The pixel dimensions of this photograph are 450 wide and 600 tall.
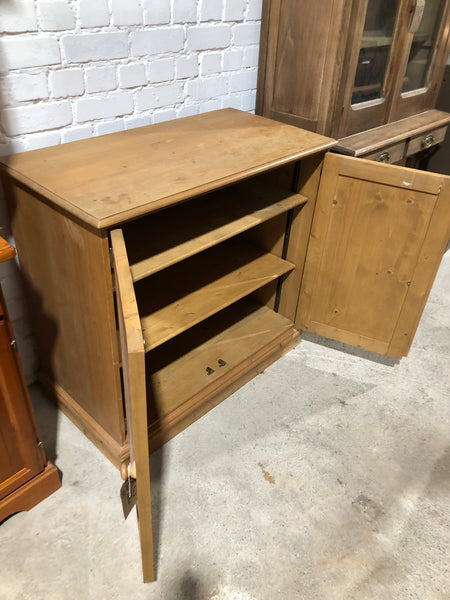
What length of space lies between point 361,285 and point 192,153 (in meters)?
0.80

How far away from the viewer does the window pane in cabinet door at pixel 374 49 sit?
1.66m

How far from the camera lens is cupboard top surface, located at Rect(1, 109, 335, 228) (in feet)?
3.57

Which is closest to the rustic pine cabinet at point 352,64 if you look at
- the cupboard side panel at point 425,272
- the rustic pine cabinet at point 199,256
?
the rustic pine cabinet at point 199,256

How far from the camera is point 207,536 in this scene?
131 centimetres

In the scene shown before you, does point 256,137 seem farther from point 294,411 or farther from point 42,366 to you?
point 42,366

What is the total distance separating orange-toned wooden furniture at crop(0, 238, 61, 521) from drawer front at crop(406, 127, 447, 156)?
180cm

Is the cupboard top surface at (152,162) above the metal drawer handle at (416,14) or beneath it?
beneath

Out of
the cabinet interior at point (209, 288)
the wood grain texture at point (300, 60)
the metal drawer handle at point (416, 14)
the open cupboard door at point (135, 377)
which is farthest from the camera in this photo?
the metal drawer handle at point (416, 14)

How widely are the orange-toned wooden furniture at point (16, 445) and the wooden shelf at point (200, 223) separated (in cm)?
35

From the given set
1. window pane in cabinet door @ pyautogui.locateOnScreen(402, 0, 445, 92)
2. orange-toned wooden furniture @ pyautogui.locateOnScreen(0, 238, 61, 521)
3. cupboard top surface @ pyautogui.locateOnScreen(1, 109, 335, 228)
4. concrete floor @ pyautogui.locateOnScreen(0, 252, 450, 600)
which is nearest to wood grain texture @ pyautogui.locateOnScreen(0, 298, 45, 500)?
orange-toned wooden furniture @ pyautogui.locateOnScreen(0, 238, 61, 521)

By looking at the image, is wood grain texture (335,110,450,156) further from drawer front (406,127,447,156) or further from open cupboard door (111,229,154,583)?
open cupboard door (111,229,154,583)

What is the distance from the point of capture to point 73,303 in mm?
1272

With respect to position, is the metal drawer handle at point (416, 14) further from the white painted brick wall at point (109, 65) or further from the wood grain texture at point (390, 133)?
the white painted brick wall at point (109, 65)

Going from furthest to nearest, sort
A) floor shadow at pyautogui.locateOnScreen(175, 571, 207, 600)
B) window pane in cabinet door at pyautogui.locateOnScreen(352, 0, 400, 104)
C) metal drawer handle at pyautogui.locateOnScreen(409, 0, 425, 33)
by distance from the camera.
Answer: metal drawer handle at pyautogui.locateOnScreen(409, 0, 425, 33)
window pane in cabinet door at pyautogui.locateOnScreen(352, 0, 400, 104)
floor shadow at pyautogui.locateOnScreen(175, 571, 207, 600)
